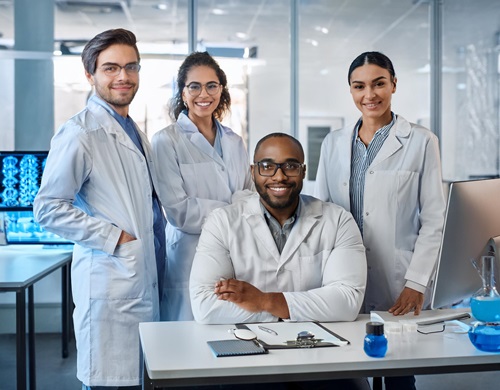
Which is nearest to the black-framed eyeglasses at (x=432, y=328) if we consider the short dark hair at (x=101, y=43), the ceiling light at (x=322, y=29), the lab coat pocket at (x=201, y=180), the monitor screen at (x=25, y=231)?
the lab coat pocket at (x=201, y=180)

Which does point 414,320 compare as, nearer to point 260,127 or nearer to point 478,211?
point 478,211

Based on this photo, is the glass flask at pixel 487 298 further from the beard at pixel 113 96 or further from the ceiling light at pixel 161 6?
the ceiling light at pixel 161 6

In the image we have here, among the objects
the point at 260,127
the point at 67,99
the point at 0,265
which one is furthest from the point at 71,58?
the point at 0,265

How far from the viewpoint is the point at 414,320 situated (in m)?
2.13

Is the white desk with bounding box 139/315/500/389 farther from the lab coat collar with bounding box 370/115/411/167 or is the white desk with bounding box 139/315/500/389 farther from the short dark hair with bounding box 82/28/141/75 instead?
the short dark hair with bounding box 82/28/141/75

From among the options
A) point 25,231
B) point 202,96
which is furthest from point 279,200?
point 25,231

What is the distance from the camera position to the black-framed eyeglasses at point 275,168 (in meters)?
2.35

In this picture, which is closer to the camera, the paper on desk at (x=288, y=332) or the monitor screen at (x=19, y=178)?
the paper on desk at (x=288, y=332)


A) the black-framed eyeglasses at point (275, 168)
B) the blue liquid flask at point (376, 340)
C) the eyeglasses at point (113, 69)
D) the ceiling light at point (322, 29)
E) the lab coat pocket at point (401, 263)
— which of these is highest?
the ceiling light at point (322, 29)

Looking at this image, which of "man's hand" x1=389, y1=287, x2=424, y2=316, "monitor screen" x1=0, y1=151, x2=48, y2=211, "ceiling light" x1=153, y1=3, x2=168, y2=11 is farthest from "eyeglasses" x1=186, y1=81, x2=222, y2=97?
"ceiling light" x1=153, y1=3, x2=168, y2=11

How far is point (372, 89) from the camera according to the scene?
2.56 meters

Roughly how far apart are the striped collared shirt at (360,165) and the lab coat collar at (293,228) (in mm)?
244

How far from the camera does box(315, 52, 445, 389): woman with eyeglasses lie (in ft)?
8.32

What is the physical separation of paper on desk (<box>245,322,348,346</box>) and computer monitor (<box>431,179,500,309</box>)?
12.7 inches
